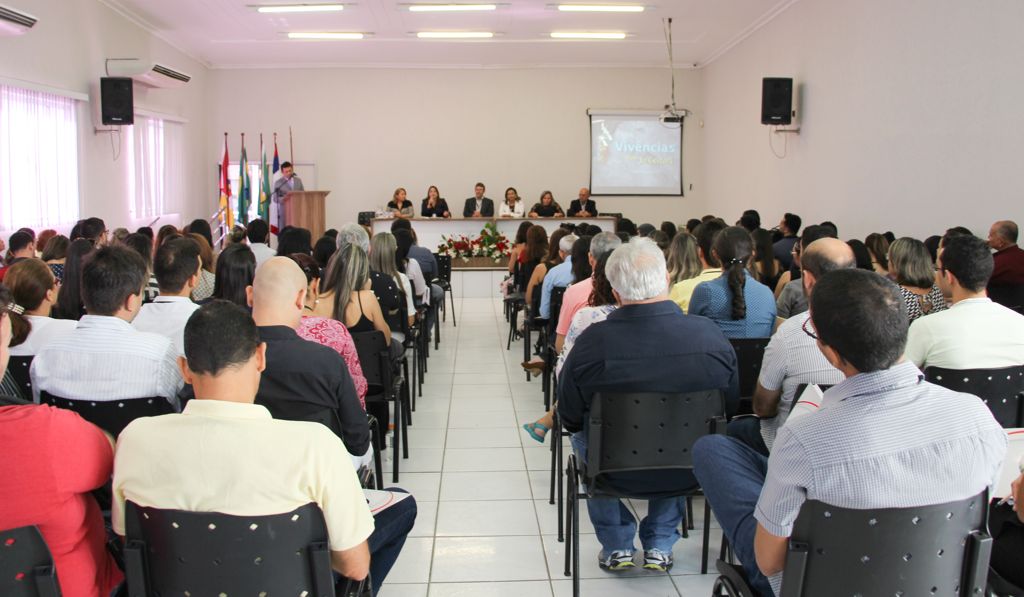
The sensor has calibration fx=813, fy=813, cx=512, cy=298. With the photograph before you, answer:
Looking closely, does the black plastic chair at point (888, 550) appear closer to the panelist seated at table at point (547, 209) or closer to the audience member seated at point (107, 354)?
the audience member seated at point (107, 354)

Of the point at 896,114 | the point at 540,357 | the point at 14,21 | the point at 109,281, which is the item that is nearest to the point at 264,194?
the point at 14,21

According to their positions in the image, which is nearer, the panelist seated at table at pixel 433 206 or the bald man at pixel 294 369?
the bald man at pixel 294 369

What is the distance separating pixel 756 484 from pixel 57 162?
8992mm

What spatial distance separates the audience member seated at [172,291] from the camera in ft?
10.7

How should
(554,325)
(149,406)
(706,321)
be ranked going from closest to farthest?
(149,406)
(706,321)
(554,325)

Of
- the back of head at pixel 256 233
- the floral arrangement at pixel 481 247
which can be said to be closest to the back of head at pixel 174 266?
the back of head at pixel 256 233

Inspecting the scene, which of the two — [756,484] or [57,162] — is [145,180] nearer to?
[57,162]

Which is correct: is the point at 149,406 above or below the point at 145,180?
below

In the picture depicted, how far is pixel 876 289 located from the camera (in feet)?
5.32

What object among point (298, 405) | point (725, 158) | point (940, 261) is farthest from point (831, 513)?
point (725, 158)

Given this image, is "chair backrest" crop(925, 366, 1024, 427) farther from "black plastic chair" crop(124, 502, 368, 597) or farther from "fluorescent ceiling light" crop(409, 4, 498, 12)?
"fluorescent ceiling light" crop(409, 4, 498, 12)

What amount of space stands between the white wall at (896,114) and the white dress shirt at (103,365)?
19.4ft

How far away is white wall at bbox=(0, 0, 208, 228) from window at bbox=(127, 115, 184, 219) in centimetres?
26

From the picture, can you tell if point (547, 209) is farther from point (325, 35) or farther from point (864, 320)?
point (864, 320)
